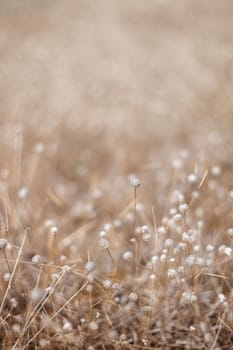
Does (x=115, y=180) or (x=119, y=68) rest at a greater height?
(x=119, y=68)

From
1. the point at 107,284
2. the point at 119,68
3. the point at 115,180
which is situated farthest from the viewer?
the point at 119,68

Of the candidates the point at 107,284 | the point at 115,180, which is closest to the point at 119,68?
the point at 115,180

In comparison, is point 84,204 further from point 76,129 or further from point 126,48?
point 126,48

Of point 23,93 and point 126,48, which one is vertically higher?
point 126,48

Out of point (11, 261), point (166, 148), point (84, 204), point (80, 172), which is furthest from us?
point (166, 148)

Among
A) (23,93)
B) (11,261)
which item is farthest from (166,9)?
(11,261)

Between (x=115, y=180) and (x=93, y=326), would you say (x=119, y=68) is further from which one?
(x=93, y=326)

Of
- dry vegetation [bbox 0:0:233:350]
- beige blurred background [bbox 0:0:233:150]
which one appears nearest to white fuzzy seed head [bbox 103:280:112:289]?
dry vegetation [bbox 0:0:233:350]

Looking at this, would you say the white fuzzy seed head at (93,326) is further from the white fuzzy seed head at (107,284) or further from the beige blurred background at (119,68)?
the beige blurred background at (119,68)
